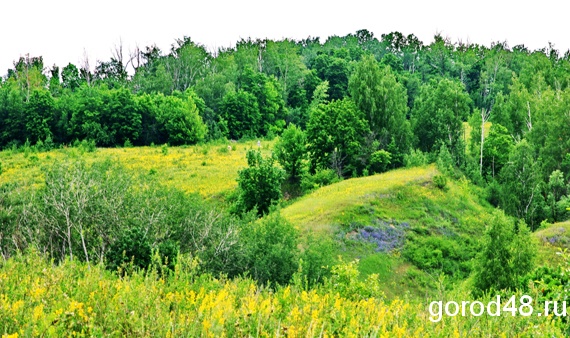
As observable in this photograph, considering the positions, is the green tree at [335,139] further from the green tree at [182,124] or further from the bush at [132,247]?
the bush at [132,247]

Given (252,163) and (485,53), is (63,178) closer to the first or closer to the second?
(252,163)

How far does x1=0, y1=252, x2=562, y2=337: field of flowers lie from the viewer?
4578 millimetres

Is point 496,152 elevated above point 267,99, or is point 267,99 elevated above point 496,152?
point 267,99

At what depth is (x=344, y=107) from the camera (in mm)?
56750

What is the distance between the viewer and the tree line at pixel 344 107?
54.8 m

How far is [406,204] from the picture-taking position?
43156 mm

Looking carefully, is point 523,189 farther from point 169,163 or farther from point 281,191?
point 169,163

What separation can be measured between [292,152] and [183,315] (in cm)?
4921

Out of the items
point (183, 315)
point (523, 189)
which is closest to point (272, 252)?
point (183, 315)

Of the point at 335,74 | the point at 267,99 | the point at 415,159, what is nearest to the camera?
the point at 415,159

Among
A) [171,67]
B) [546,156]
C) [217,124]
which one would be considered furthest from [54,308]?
[171,67]

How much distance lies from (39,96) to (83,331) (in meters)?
88.9

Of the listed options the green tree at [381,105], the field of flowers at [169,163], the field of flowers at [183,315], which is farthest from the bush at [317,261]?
the green tree at [381,105]

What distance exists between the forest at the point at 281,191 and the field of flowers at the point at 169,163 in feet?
1.34
